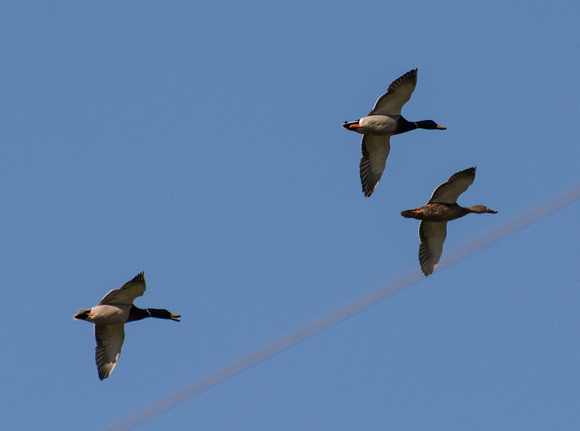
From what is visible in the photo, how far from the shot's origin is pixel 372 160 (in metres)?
37.8

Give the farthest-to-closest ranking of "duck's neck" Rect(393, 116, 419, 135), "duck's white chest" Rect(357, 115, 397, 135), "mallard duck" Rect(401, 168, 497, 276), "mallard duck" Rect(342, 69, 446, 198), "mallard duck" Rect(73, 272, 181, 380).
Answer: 1. "duck's neck" Rect(393, 116, 419, 135)
2. "duck's white chest" Rect(357, 115, 397, 135)
3. "mallard duck" Rect(342, 69, 446, 198)
4. "mallard duck" Rect(73, 272, 181, 380)
5. "mallard duck" Rect(401, 168, 497, 276)

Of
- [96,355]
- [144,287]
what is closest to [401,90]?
[144,287]

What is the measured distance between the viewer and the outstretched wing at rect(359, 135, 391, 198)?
124 ft

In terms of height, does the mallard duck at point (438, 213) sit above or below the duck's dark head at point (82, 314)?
below

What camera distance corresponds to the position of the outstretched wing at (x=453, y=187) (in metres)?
35.2

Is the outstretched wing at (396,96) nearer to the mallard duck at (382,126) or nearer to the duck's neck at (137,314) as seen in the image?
the mallard duck at (382,126)

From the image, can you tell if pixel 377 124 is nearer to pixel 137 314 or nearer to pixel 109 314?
pixel 137 314

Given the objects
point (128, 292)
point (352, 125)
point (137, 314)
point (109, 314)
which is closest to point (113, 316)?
point (109, 314)

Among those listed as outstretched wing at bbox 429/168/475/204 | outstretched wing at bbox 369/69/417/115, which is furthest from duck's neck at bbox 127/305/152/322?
outstretched wing at bbox 429/168/475/204

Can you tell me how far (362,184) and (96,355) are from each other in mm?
9688

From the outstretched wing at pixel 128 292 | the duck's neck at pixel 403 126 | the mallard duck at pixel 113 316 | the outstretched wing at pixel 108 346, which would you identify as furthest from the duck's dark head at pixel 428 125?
the outstretched wing at pixel 108 346

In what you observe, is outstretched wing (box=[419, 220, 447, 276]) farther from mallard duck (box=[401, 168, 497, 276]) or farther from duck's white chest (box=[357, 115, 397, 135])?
duck's white chest (box=[357, 115, 397, 135])

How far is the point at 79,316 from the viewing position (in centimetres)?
3584

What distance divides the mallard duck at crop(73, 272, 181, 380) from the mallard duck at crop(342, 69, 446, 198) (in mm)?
7388
